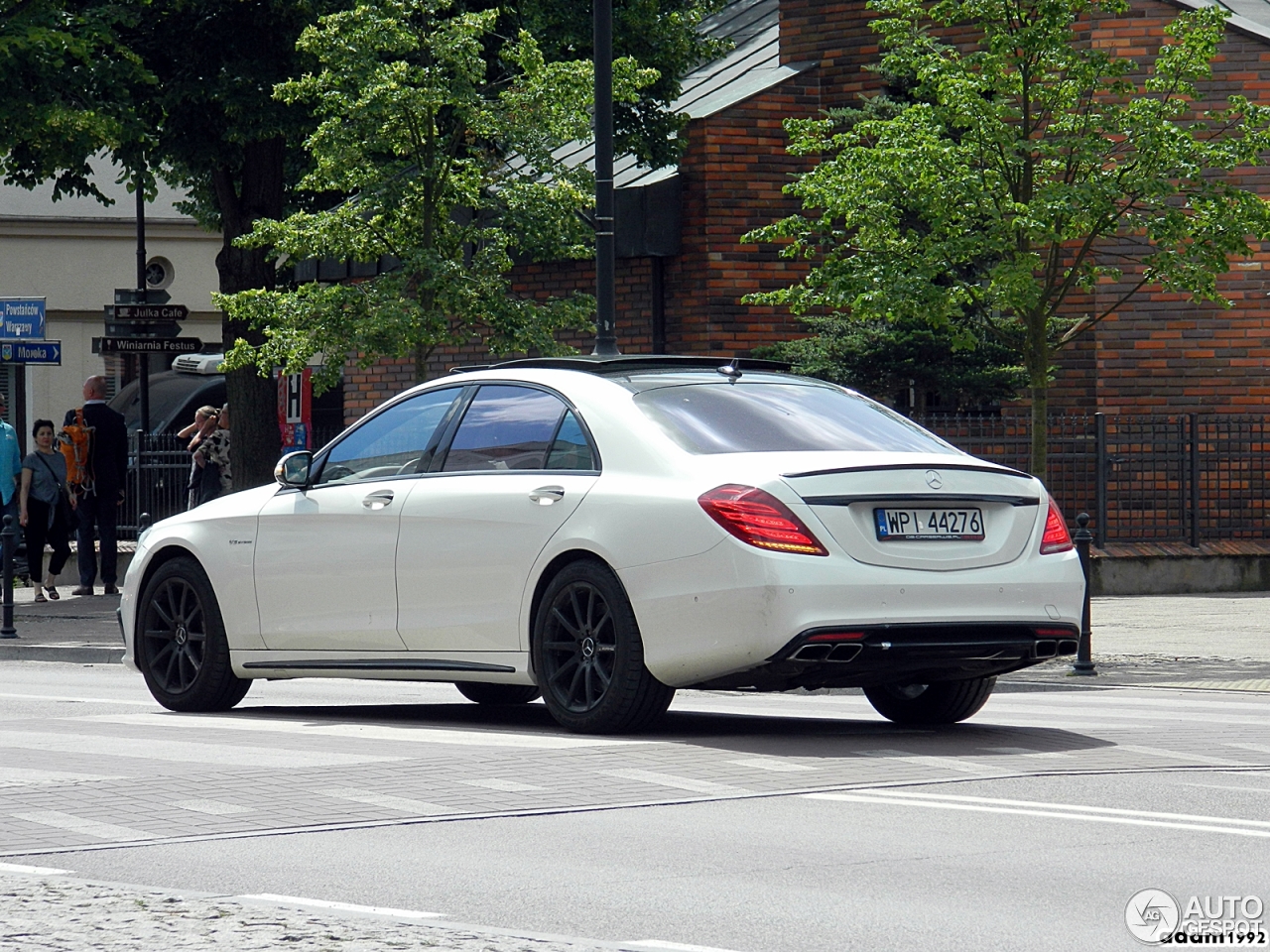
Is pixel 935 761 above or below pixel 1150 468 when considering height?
below

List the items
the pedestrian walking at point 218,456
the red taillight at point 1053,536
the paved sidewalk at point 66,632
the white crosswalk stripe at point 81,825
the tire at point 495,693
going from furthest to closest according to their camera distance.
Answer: the pedestrian walking at point 218,456, the paved sidewalk at point 66,632, the tire at point 495,693, the red taillight at point 1053,536, the white crosswalk stripe at point 81,825

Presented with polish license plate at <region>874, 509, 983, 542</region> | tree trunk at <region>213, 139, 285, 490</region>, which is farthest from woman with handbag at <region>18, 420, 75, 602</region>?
polish license plate at <region>874, 509, 983, 542</region>

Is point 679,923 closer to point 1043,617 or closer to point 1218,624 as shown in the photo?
point 1043,617

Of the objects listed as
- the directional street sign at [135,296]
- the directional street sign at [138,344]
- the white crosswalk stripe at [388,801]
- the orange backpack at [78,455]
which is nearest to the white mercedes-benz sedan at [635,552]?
the white crosswalk stripe at [388,801]

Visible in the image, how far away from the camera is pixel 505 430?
9.63 meters

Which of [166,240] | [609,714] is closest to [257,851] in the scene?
[609,714]

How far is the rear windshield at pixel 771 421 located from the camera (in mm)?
8953

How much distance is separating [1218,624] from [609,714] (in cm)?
959

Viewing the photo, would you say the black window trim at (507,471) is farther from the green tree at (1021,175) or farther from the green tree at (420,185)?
the green tree at (420,185)

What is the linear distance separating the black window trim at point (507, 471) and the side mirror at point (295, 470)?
820mm

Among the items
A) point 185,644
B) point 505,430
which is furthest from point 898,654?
point 185,644

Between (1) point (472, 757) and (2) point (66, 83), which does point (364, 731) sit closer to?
(1) point (472, 757)

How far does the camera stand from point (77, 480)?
22.2 metres

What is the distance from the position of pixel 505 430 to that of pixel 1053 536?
2.41 meters
